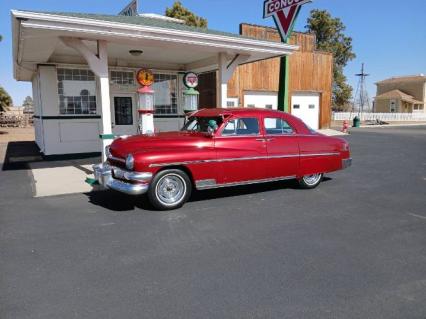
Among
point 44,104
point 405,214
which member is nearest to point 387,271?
point 405,214

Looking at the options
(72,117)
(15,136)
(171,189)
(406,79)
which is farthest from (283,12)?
(406,79)

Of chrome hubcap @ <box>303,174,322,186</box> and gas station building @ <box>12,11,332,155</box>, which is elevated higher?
gas station building @ <box>12,11,332,155</box>

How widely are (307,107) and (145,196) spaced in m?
18.3

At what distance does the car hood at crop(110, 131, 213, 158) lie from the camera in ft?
19.1

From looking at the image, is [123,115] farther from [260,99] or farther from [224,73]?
[260,99]

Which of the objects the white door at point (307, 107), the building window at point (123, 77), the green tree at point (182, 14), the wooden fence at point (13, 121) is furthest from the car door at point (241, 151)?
the wooden fence at point (13, 121)

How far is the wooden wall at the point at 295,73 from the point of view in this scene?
64.6 feet

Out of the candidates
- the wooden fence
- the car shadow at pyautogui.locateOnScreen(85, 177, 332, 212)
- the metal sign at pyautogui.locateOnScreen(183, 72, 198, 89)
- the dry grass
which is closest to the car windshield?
the car shadow at pyautogui.locateOnScreen(85, 177, 332, 212)

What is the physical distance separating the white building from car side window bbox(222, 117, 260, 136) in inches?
122

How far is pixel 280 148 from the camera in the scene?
682cm

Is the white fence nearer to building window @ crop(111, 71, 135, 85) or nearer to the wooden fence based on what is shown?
building window @ crop(111, 71, 135, 85)

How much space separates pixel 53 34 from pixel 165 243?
214 inches

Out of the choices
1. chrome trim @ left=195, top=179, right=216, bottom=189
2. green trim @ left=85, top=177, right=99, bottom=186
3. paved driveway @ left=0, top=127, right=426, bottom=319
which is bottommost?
paved driveway @ left=0, top=127, right=426, bottom=319

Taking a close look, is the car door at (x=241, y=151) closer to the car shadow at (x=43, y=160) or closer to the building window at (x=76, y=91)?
the car shadow at (x=43, y=160)
